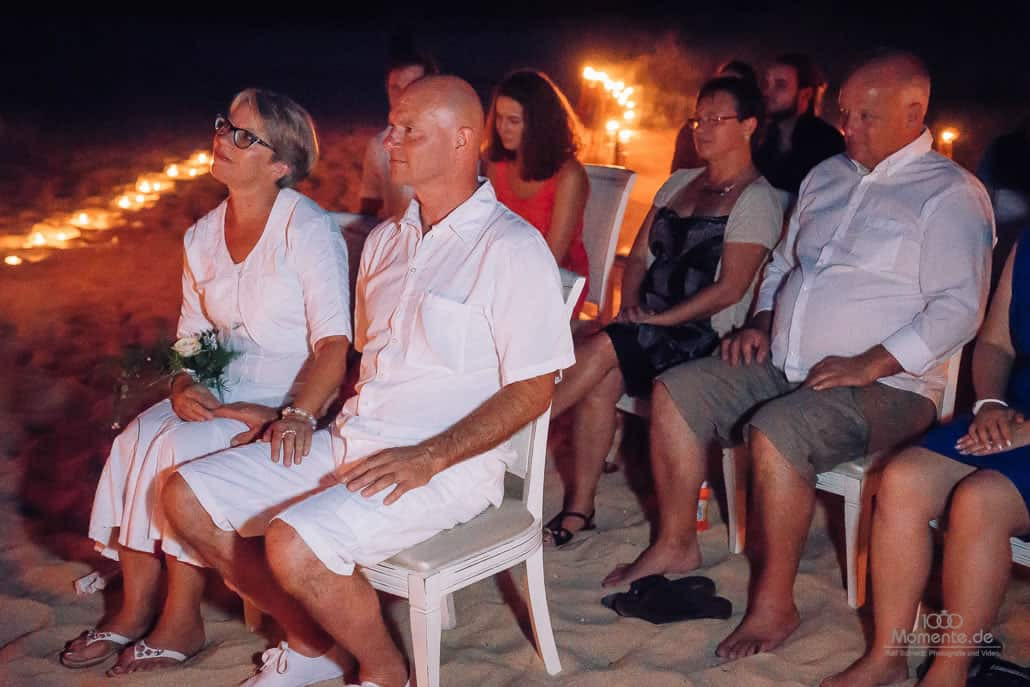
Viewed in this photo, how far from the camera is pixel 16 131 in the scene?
11469mm

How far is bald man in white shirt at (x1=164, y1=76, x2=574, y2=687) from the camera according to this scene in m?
2.71

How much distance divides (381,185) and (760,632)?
9.05 ft

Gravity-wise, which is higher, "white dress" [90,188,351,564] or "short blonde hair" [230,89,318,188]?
"short blonde hair" [230,89,318,188]

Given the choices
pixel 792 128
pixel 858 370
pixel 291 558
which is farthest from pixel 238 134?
pixel 792 128

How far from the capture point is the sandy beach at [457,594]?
125 inches

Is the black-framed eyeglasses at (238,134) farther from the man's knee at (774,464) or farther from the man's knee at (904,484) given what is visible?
the man's knee at (904,484)

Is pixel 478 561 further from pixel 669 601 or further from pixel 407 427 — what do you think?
pixel 669 601

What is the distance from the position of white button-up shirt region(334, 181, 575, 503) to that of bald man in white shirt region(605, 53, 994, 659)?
0.90 m

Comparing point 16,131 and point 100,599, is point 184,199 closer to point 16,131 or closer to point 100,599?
point 16,131

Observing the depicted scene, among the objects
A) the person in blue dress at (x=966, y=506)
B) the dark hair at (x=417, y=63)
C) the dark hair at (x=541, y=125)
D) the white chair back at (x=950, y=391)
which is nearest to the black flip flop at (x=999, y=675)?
the person in blue dress at (x=966, y=506)

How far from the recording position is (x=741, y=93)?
3.97 meters

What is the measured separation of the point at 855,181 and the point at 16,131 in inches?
403

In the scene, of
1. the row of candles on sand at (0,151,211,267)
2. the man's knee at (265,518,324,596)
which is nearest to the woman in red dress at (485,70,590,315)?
the man's knee at (265,518,324,596)

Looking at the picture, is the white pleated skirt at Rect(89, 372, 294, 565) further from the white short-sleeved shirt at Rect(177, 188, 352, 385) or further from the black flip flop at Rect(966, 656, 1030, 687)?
the black flip flop at Rect(966, 656, 1030, 687)
